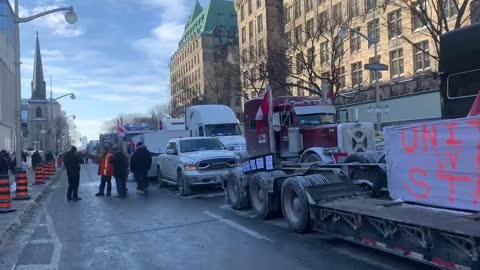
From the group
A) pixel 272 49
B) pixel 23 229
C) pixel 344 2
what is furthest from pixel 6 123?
pixel 23 229

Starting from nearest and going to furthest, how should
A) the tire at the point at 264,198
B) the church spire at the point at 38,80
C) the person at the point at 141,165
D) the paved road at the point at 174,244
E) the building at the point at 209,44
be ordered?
the paved road at the point at 174,244, the tire at the point at 264,198, the person at the point at 141,165, the building at the point at 209,44, the church spire at the point at 38,80

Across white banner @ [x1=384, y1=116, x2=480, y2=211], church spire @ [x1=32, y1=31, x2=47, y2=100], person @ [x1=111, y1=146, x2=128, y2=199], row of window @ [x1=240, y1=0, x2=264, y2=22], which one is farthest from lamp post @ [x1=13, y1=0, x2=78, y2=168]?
church spire @ [x1=32, y1=31, x2=47, y2=100]

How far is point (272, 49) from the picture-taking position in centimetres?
3734

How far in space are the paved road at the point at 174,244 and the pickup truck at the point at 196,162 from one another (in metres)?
2.83

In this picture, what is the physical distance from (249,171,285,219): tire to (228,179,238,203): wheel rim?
3.87 feet

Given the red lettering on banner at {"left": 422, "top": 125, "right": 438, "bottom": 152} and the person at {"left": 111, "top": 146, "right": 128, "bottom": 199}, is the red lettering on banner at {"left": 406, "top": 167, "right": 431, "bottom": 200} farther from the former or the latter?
the person at {"left": 111, "top": 146, "right": 128, "bottom": 199}

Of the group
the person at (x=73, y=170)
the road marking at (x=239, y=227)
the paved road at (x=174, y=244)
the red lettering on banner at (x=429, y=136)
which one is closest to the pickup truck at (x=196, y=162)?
the paved road at (x=174, y=244)

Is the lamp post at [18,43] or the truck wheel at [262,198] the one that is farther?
the lamp post at [18,43]

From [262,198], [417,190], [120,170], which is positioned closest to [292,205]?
[262,198]

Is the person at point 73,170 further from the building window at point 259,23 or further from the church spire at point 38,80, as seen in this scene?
the church spire at point 38,80

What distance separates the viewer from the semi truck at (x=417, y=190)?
5.70 meters

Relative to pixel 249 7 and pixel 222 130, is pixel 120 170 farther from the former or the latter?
pixel 249 7

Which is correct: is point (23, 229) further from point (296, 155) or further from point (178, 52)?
point (178, 52)

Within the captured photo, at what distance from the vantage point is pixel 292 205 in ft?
30.4
